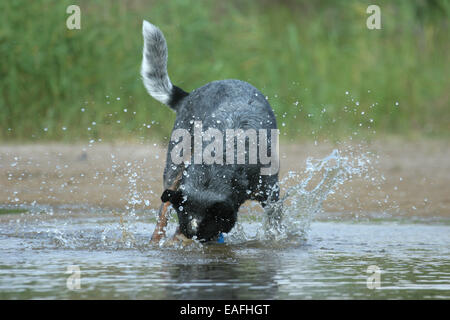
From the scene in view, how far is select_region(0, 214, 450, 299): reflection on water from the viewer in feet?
14.9

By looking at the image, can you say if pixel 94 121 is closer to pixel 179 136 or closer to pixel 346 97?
pixel 346 97

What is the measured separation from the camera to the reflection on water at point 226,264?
4.55 metres

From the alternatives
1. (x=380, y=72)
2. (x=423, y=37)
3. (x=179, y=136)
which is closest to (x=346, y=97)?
(x=380, y=72)

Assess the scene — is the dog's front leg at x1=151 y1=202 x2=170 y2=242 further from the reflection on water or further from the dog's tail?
the dog's tail

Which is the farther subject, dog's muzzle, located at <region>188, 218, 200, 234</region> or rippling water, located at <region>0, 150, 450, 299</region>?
dog's muzzle, located at <region>188, 218, 200, 234</region>

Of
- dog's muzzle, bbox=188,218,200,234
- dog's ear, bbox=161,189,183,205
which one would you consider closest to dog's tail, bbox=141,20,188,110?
dog's ear, bbox=161,189,183,205

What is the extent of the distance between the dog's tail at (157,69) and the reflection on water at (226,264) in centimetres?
114

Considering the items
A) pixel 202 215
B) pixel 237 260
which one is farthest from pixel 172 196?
pixel 237 260

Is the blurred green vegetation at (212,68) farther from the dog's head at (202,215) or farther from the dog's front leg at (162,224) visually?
the dog's head at (202,215)

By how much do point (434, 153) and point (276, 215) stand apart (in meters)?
4.53

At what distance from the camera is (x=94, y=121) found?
10523mm

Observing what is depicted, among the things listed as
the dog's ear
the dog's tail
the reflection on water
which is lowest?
the reflection on water

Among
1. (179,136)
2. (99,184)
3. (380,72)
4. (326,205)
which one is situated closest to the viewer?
(179,136)
